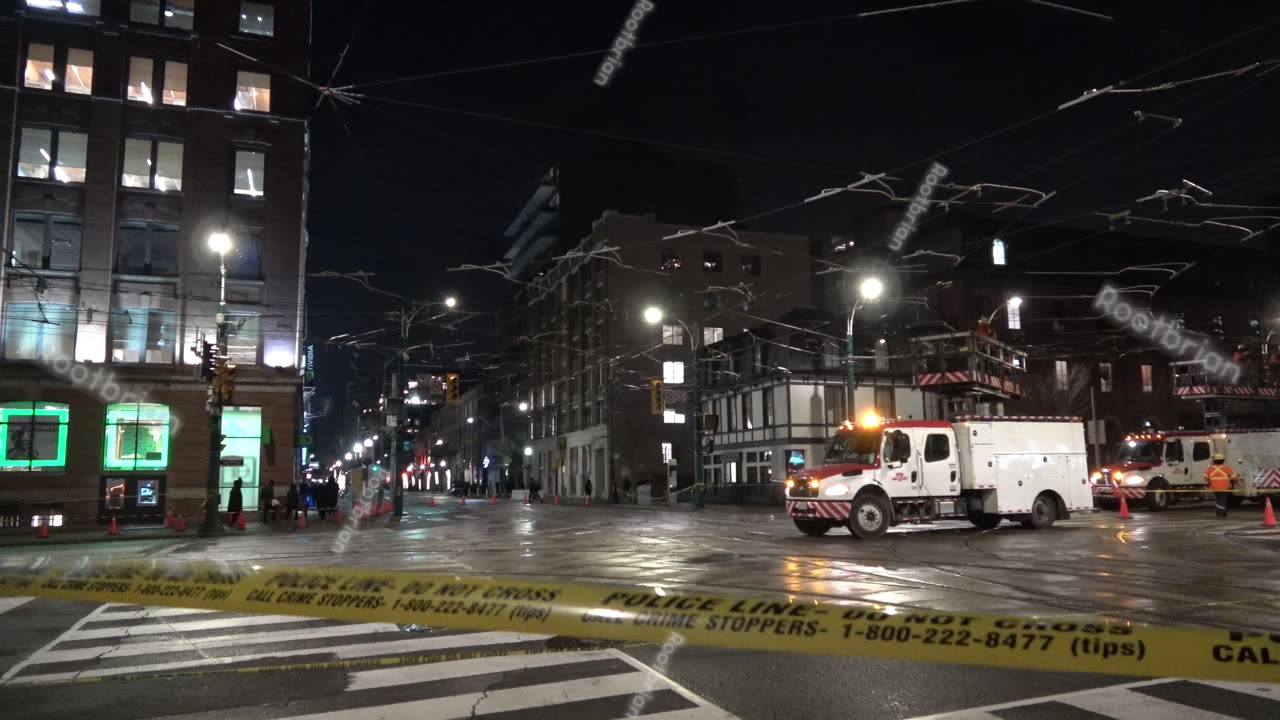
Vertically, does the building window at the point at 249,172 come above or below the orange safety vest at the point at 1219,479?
above

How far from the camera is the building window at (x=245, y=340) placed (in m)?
35.2

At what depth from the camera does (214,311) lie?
35.0 meters

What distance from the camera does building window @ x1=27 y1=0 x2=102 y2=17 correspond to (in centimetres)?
3309

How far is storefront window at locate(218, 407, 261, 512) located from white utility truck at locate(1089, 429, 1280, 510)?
31.9 metres

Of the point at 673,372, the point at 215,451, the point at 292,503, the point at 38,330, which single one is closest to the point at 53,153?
the point at 38,330

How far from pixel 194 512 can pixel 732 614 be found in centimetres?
3322

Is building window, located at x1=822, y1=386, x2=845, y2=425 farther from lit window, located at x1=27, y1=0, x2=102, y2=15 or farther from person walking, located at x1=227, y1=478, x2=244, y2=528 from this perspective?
lit window, located at x1=27, y1=0, x2=102, y2=15

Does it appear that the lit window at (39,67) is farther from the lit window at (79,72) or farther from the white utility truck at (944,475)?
the white utility truck at (944,475)

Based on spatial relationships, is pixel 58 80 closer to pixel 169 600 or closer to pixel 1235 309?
pixel 169 600

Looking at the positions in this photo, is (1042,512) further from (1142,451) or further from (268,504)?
(268,504)

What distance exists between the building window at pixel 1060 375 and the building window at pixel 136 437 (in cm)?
4600

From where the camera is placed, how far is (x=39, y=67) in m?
33.1

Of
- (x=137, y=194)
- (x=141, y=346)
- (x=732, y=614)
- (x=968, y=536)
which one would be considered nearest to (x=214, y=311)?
(x=141, y=346)

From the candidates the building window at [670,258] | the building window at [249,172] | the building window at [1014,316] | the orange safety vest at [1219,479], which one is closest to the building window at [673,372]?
the building window at [670,258]
